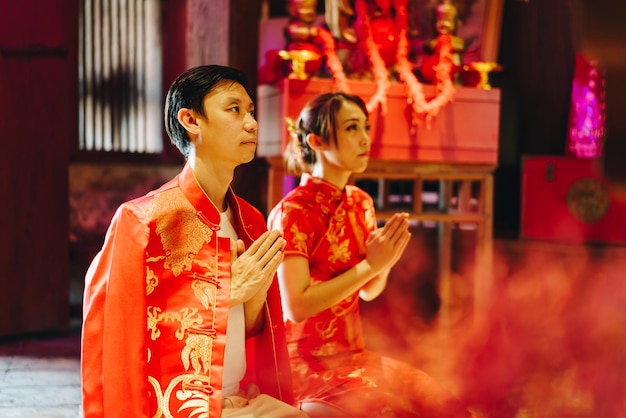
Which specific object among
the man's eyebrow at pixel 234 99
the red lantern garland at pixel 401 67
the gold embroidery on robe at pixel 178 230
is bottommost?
the gold embroidery on robe at pixel 178 230

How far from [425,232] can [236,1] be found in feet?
6.40

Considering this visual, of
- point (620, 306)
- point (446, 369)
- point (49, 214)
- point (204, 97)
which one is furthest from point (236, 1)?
point (204, 97)

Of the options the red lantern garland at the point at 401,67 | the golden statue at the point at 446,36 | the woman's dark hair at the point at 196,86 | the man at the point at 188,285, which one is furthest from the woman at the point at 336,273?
the golden statue at the point at 446,36

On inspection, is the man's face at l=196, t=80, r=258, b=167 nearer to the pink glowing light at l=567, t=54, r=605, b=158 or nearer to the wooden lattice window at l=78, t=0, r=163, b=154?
the pink glowing light at l=567, t=54, r=605, b=158

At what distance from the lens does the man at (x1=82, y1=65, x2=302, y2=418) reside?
164 cm

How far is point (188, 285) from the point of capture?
68.1 inches

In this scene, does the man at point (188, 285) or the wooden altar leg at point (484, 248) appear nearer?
the man at point (188, 285)

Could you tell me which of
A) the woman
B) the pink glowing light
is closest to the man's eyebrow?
the woman

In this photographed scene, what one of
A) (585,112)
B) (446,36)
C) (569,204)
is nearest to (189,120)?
(446,36)

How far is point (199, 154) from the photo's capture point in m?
1.84

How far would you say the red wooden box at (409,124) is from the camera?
3820 millimetres

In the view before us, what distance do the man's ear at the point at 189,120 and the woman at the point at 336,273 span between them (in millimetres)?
614

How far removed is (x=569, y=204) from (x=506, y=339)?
89 cm

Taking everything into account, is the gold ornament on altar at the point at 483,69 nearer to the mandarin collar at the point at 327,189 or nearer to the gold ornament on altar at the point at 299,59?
the gold ornament on altar at the point at 299,59
